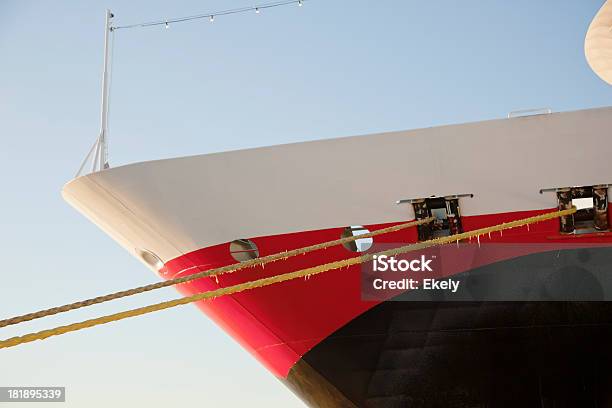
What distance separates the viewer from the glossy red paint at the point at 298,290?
513 centimetres

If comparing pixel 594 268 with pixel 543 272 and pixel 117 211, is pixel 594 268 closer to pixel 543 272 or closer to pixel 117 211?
pixel 543 272

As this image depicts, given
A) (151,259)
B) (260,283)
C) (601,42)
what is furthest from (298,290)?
(601,42)

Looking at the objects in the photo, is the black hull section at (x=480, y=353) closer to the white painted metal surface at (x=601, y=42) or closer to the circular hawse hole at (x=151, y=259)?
the circular hawse hole at (x=151, y=259)

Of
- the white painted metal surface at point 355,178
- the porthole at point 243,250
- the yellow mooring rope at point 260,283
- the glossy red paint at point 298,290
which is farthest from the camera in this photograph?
the porthole at point 243,250

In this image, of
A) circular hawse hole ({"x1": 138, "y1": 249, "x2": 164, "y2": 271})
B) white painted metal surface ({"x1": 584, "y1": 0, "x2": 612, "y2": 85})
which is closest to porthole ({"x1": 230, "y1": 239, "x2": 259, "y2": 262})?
circular hawse hole ({"x1": 138, "y1": 249, "x2": 164, "y2": 271})

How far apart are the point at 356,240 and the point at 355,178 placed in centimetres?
44

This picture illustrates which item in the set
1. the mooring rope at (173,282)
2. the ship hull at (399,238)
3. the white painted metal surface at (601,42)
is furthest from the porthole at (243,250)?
the white painted metal surface at (601,42)

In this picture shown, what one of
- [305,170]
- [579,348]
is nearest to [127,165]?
[305,170]

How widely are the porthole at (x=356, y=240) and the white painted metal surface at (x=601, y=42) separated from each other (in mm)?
2430

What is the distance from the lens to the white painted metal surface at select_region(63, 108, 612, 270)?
5004 mm

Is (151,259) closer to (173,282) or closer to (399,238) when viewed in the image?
(173,282)

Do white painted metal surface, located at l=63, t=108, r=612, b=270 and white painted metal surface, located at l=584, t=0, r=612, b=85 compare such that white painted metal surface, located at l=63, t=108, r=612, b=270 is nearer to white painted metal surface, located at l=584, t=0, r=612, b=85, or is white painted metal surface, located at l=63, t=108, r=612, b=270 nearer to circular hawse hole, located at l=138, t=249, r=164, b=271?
circular hawse hole, located at l=138, t=249, r=164, b=271

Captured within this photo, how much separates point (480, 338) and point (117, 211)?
294 cm

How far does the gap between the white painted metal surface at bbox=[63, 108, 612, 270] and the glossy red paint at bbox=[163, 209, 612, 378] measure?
84mm
